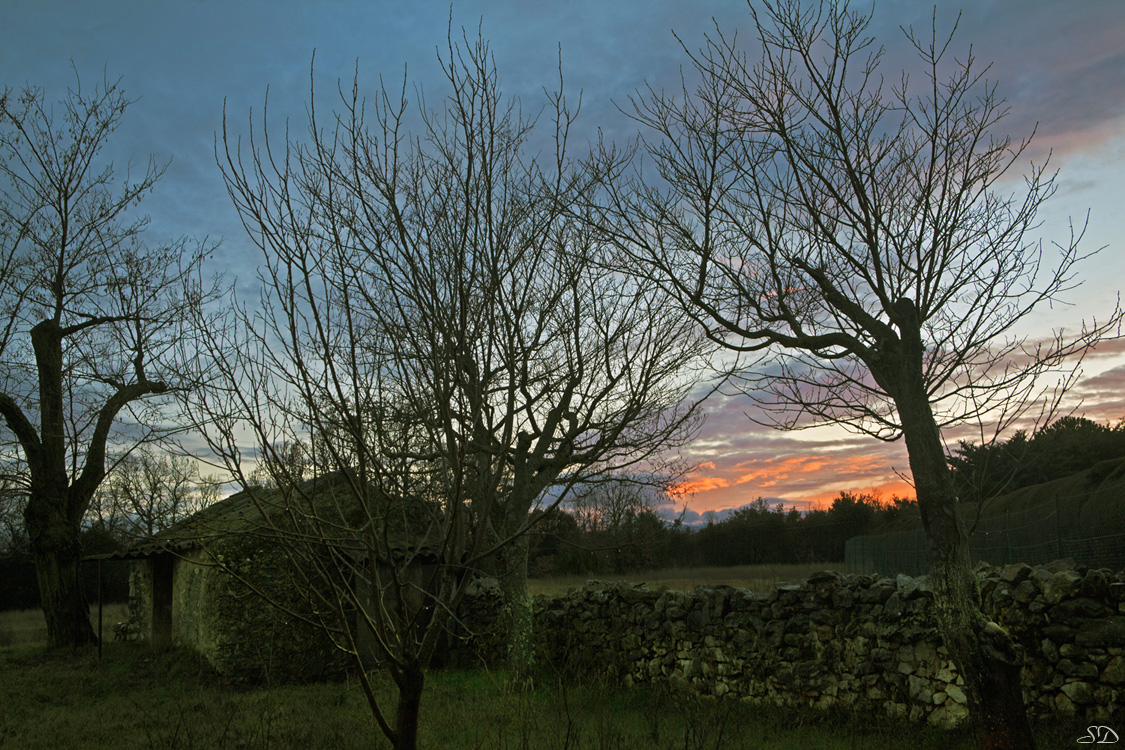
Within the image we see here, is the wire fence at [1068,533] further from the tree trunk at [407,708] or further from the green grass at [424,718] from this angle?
the tree trunk at [407,708]

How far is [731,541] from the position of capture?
30.7m

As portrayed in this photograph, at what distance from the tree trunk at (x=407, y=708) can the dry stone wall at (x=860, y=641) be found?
3078 millimetres

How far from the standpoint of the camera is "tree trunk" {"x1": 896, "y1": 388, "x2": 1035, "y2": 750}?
442 centimetres

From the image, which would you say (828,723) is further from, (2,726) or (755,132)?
(2,726)

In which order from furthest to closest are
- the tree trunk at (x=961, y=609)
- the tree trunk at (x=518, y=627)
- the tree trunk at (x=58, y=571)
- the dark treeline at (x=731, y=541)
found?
the dark treeline at (x=731, y=541)
the tree trunk at (x=58, y=571)
the tree trunk at (x=518, y=627)
the tree trunk at (x=961, y=609)

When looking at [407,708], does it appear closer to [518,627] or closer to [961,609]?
[961,609]

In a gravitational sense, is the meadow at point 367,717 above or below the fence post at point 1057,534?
below

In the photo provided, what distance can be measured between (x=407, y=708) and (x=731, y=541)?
97.2ft

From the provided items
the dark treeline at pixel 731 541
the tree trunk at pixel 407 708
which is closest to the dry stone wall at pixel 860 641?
the tree trunk at pixel 407 708

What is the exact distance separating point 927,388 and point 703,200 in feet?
7.44

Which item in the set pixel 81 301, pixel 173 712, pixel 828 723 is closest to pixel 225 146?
pixel 828 723

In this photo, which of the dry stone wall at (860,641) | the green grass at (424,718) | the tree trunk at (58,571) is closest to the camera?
the green grass at (424,718)

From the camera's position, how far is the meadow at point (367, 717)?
565cm

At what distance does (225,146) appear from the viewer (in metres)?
3.16
